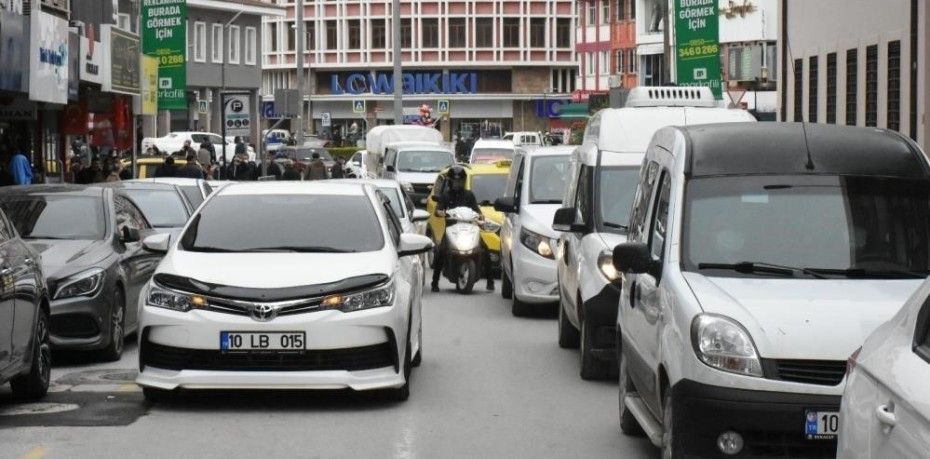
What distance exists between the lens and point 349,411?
1195 cm

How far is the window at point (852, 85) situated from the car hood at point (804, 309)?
2602 cm

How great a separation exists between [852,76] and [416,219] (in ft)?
54.4

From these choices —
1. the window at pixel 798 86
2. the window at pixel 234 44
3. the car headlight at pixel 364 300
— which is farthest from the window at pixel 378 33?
the car headlight at pixel 364 300

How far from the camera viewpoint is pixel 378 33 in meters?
121

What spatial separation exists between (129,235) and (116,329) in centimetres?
91

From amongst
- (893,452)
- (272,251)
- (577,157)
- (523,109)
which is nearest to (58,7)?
(577,157)

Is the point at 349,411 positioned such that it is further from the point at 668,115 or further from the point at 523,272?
the point at 523,272

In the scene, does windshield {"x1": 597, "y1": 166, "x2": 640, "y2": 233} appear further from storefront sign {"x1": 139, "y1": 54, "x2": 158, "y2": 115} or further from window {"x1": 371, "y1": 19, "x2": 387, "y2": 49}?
window {"x1": 371, "y1": 19, "x2": 387, "y2": 49}

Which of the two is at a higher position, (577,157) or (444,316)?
(577,157)

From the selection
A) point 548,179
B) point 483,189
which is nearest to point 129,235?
point 548,179

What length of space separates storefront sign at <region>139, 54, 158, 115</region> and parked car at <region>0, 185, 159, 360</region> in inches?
774

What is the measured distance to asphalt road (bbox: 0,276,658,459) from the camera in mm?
10430

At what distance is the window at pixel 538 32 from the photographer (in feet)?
390

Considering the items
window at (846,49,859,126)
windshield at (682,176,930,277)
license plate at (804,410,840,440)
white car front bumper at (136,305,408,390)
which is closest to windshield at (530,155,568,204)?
white car front bumper at (136,305,408,390)
